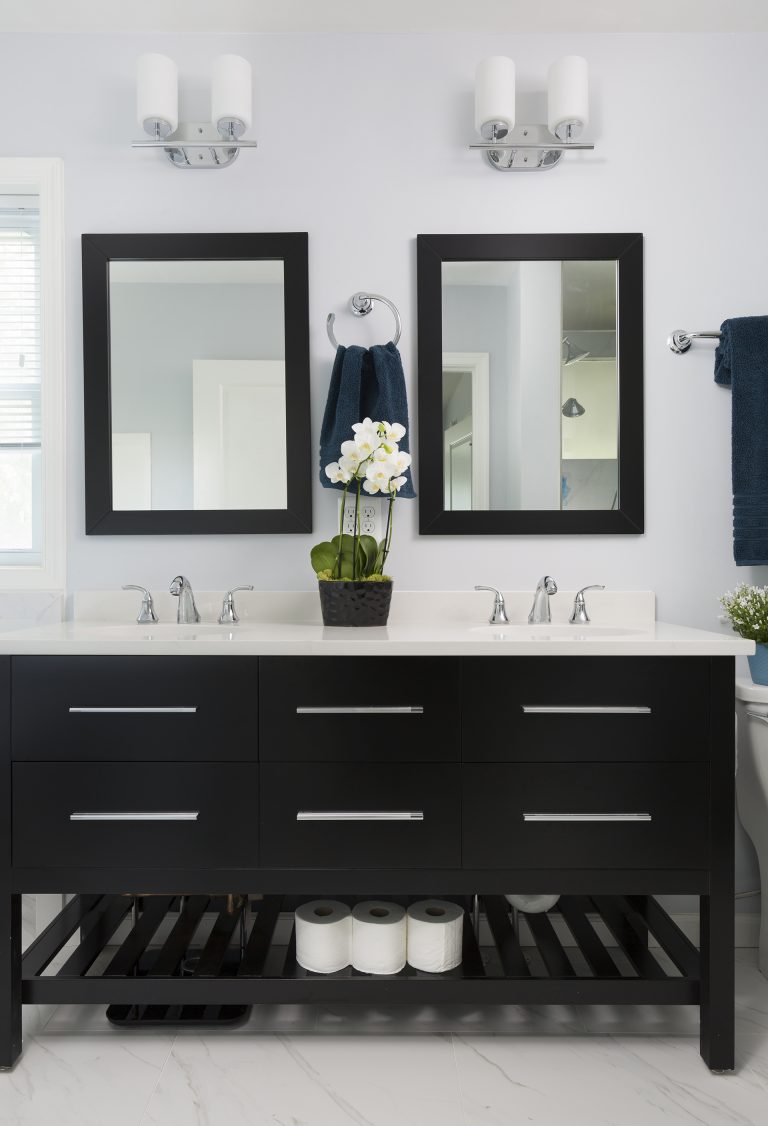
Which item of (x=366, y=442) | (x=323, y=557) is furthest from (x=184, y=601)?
(x=366, y=442)

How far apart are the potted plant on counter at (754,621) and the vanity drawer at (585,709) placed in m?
0.42

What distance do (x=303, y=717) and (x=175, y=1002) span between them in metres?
0.61

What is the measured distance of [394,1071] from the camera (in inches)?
56.1

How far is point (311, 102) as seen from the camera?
1907mm

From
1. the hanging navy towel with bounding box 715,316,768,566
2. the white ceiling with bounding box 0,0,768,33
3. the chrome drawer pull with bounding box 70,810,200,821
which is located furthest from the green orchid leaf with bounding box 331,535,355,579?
the white ceiling with bounding box 0,0,768,33

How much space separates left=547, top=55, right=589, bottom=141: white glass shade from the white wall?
10 centimetres

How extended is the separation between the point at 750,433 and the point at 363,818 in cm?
130

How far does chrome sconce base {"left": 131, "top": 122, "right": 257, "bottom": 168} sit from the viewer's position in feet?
6.06

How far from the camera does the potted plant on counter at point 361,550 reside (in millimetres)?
1659

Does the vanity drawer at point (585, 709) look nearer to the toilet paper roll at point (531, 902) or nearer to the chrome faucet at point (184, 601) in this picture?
the toilet paper roll at point (531, 902)

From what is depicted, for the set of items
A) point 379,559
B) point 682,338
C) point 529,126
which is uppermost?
point 529,126

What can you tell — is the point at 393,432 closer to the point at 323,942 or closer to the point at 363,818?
the point at 363,818

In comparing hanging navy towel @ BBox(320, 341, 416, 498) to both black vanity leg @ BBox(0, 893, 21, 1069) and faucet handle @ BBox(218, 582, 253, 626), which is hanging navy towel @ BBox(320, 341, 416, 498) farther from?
black vanity leg @ BBox(0, 893, 21, 1069)

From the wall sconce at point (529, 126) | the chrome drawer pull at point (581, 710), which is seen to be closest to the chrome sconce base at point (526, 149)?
the wall sconce at point (529, 126)
